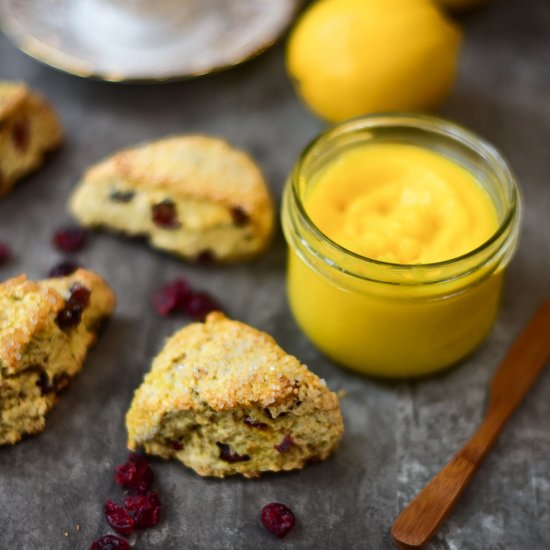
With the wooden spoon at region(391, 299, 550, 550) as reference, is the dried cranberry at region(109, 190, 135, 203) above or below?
above

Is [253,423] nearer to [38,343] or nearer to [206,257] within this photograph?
[38,343]

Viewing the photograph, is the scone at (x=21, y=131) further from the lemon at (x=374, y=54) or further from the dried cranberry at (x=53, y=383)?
the lemon at (x=374, y=54)

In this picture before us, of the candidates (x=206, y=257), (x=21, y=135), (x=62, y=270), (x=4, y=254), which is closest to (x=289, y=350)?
(x=206, y=257)

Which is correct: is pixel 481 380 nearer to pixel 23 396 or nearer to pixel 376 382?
pixel 376 382

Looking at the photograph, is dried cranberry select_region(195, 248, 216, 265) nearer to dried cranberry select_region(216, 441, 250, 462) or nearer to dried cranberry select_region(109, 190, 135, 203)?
dried cranberry select_region(109, 190, 135, 203)

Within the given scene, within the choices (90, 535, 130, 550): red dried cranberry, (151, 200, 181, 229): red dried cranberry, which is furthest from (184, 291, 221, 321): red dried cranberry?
(90, 535, 130, 550): red dried cranberry

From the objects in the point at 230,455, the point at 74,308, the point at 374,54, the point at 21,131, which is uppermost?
the point at 374,54
